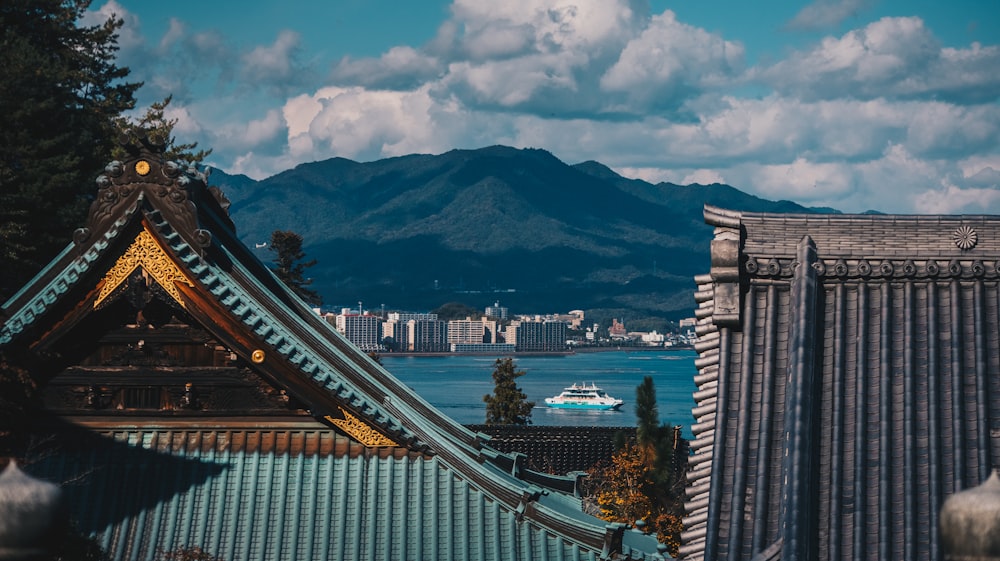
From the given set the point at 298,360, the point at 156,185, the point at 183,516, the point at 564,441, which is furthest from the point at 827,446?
the point at 564,441

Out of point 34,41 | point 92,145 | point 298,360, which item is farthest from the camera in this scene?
point 34,41

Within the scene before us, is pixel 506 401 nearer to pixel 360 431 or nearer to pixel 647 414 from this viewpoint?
pixel 647 414

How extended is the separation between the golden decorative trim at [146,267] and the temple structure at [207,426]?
2 centimetres

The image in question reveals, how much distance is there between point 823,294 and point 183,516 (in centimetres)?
694

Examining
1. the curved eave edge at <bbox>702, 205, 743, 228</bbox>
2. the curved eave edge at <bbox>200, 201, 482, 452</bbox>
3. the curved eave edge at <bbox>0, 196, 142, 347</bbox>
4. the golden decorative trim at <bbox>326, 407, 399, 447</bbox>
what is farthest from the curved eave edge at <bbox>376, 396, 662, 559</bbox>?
the curved eave edge at <bbox>0, 196, 142, 347</bbox>

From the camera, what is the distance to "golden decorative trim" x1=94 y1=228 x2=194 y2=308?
1334 cm

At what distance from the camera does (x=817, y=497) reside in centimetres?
1074

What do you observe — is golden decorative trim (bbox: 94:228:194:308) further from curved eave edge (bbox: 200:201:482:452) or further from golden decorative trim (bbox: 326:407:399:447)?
golden decorative trim (bbox: 326:407:399:447)

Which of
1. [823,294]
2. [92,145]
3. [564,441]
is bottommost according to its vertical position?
[564,441]

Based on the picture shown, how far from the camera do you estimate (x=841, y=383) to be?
1151cm

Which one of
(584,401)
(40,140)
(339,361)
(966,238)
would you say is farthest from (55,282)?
(584,401)

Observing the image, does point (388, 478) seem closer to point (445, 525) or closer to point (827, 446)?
point (445, 525)

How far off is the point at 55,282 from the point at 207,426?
2.21 m

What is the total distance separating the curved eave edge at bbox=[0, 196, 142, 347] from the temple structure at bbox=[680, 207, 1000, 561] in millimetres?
6091
